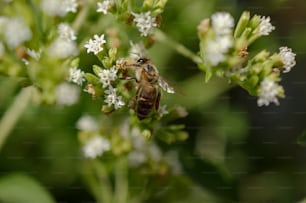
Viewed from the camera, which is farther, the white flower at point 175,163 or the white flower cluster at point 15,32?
the white flower at point 175,163

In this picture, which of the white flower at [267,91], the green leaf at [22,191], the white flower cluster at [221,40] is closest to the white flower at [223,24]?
the white flower cluster at [221,40]

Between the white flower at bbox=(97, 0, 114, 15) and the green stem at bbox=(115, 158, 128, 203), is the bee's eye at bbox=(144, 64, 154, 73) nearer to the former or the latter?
the white flower at bbox=(97, 0, 114, 15)

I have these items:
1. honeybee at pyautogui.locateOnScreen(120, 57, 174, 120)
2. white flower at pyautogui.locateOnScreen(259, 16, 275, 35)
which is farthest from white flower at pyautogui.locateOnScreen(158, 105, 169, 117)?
white flower at pyautogui.locateOnScreen(259, 16, 275, 35)

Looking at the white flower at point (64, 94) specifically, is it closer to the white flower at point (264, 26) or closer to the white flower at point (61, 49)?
the white flower at point (61, 49)

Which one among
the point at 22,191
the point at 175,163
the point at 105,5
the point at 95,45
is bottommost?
the point at 22,191

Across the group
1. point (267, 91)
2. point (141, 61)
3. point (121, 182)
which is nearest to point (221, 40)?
point (267, 91)

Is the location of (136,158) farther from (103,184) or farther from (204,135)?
(204,135)

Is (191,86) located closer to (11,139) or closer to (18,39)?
(11,139)
